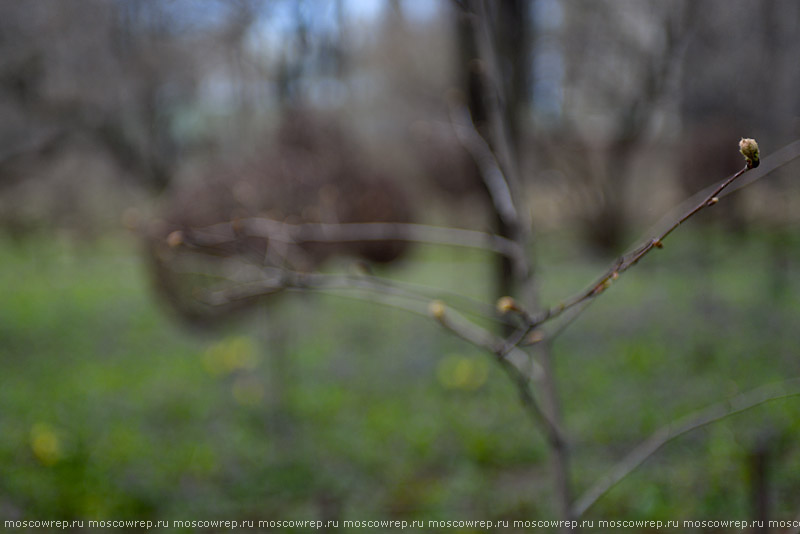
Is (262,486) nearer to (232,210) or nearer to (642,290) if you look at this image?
(232,210)

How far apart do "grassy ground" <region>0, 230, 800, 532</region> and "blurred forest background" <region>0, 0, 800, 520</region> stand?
0.08 feet

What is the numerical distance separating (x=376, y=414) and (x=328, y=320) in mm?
3605

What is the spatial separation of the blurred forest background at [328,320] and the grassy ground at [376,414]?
23 millimetres

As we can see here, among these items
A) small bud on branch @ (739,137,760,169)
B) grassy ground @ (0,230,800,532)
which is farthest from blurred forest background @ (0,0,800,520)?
small bud on branch @ (739,137,760,169)

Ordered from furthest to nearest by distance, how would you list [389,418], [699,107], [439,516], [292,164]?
[699,107] < [389,418] < [292,164] < [439,516]

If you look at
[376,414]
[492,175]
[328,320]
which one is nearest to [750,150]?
[492,175]

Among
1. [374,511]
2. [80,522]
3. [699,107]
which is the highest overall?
[699,107]

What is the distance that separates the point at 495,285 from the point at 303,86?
9.69 ft

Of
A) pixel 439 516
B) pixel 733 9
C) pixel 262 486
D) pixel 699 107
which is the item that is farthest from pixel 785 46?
pixel 262 486

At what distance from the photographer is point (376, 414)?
4137 mm

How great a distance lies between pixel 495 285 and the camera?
18.5ft

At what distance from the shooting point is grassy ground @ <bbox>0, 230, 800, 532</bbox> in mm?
2875

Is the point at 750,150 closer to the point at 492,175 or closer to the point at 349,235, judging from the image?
the point at 492,175

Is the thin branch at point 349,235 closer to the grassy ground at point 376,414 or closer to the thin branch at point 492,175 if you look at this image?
the thin branch at point 492,175
